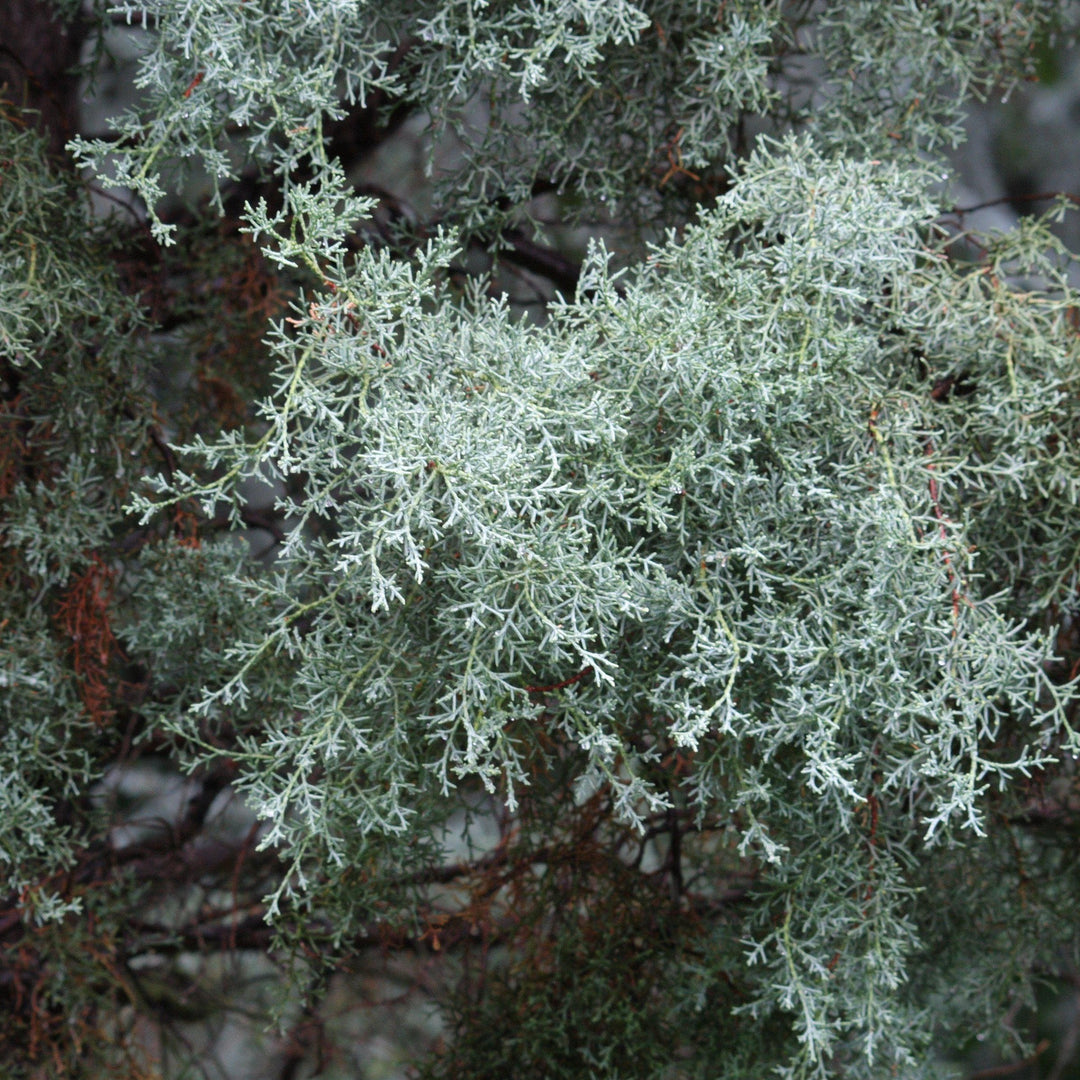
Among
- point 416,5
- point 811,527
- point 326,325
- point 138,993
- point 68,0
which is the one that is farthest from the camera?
point 138,993

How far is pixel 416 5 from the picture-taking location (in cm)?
93

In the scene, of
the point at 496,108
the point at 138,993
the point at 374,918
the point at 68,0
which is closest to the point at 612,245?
the point at 496,108

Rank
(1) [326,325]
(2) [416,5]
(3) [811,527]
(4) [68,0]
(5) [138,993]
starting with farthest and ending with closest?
(5) [138,993]
(4) [68,0]
(2) [416,5]
(3) [811,527]
(1) [326,325]

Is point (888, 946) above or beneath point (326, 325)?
beneath

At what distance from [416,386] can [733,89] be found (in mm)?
401

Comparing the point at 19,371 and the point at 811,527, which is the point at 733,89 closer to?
the point at 811,527

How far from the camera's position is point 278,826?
2.29ft

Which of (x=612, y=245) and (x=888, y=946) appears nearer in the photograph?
(x=888, y=946)

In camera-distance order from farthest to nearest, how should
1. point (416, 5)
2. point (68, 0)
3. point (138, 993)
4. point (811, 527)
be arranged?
point (138, 993) < point (68, 0) < point (416, 5) < point (811, 527)

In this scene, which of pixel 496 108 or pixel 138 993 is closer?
pixel 496 108

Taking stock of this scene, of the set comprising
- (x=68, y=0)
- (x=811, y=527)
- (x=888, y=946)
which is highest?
(x=68, y=0)

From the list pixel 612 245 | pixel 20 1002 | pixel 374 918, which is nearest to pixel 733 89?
pixel 612 245

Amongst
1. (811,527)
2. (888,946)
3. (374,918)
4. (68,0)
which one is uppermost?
(68,0)

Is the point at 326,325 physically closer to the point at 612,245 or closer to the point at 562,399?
the point at 562,399
